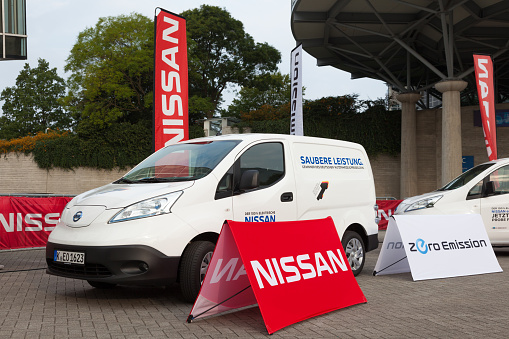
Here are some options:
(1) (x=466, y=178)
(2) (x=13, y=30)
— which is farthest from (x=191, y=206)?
(2) (x=13, y=30)

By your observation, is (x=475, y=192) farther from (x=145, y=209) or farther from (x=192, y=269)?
(x=145, y=209)

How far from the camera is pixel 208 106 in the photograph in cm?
4397

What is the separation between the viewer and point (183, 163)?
7043mm

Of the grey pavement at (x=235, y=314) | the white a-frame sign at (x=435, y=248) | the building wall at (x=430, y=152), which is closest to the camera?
the grey pavement at (x=235, y=314)

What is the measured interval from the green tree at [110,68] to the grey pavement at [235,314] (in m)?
34.8

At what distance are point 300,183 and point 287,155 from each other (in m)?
0.42

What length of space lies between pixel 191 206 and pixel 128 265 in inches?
37.1

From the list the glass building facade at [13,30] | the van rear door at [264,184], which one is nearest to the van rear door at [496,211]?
the van rear door at [264,184]

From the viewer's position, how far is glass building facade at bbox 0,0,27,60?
1833cm

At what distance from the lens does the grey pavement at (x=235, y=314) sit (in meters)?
5.02

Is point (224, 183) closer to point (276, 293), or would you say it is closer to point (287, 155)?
point (287, 155)

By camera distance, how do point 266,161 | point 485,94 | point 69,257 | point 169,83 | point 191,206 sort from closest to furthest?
point 69,257
point 191,206
point 266,161
point 169,83
point 485,94

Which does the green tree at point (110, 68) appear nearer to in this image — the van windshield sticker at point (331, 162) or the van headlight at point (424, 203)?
the van headlight at point (424, 203)

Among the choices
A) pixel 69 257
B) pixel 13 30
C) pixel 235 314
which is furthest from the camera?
pixel 13 30
